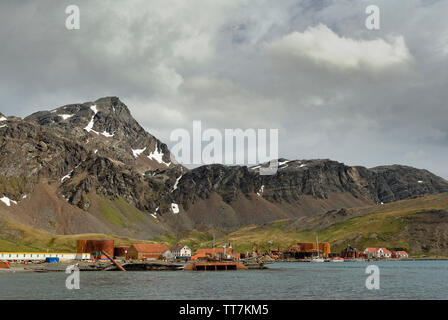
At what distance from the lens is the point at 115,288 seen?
3516 inches

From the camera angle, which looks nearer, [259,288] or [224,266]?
[259,288]

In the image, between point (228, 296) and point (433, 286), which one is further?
Result: point (433, 286)

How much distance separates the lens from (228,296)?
74438mm
